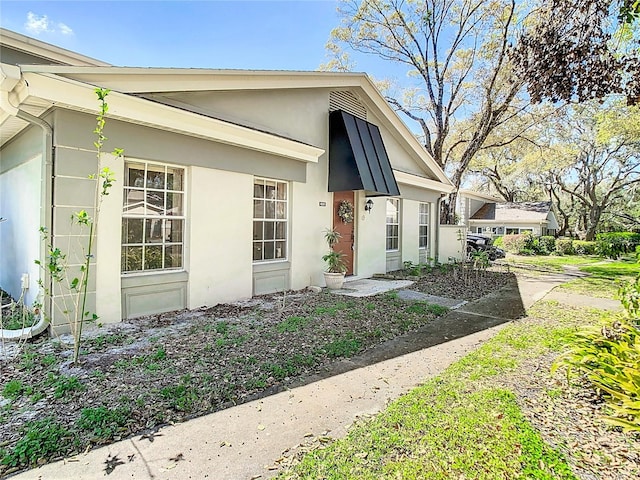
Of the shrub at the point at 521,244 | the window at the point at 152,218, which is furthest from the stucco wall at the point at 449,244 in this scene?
the window at the point at 152,218

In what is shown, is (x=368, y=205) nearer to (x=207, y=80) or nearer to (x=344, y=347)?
(x=207, y=80)

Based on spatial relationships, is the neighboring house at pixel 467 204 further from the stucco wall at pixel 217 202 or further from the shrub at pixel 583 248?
the stucco wall at pixel 217 202

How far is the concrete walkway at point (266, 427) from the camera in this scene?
2357mm

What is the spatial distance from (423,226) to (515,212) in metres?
19.3

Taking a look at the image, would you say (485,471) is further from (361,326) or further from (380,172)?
(380,172)

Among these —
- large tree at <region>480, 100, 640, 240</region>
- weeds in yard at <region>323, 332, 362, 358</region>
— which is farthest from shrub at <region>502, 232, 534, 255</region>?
weeds in yard at <region>323, 332, 362, 358</region>

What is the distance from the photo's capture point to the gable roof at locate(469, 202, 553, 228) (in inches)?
1076

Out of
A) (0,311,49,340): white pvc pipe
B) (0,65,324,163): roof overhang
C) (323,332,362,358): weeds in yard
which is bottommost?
(323,332,362,358): weeds in yard

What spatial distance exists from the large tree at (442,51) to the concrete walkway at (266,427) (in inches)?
545

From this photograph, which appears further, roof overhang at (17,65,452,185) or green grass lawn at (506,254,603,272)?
green grass lawn at (506,254,603,272)

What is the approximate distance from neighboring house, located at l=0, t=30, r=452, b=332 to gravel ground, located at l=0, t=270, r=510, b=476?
2.63ft

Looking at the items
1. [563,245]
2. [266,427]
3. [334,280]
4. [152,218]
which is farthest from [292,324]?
[563,245]

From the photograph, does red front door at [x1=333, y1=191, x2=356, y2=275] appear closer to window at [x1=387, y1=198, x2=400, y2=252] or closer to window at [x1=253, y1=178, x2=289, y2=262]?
window at [x1=253, y1=178, x2=289, y2=262]

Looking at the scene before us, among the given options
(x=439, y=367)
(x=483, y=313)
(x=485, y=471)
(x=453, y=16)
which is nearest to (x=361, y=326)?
(x=439, y=367)
